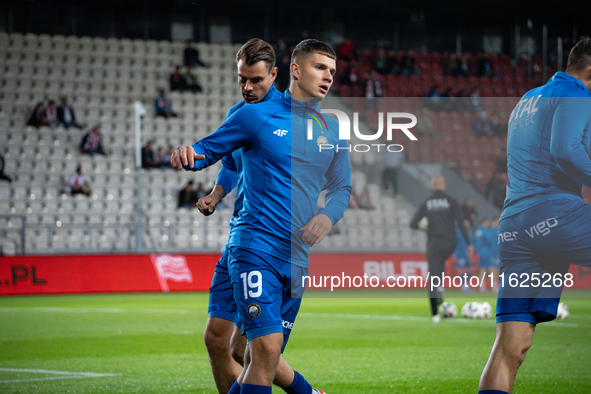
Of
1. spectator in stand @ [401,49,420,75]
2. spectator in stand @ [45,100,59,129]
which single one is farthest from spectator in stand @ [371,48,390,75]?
spectator in stand @ [45,100,59,129]

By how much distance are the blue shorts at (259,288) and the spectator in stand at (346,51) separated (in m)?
24.2

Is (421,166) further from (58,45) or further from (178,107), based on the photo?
(58,45)

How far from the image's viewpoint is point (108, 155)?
21562mm

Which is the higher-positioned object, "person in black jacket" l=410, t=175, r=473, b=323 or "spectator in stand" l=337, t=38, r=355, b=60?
"spectator in stand" l=337, t=38, r=355, b=60

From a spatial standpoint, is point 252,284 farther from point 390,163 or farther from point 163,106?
point 163,106

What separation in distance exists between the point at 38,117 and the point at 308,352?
1620 cm

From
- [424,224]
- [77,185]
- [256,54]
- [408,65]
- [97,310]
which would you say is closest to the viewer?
[256,54]

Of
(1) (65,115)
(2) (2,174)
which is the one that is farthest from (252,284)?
(1) (65,115)

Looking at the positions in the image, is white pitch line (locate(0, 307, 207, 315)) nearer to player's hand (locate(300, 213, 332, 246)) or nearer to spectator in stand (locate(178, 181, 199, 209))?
spectator in stand (locate(178, 181, 199, 209))

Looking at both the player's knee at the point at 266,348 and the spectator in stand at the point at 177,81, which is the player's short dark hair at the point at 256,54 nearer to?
the player's knee at the point at 266,348

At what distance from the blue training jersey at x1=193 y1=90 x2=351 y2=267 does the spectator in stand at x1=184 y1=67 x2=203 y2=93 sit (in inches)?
818

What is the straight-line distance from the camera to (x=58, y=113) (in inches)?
846

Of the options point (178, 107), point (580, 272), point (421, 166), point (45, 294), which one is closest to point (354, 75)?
point (178, 107)

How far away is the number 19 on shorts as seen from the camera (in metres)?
3.61
